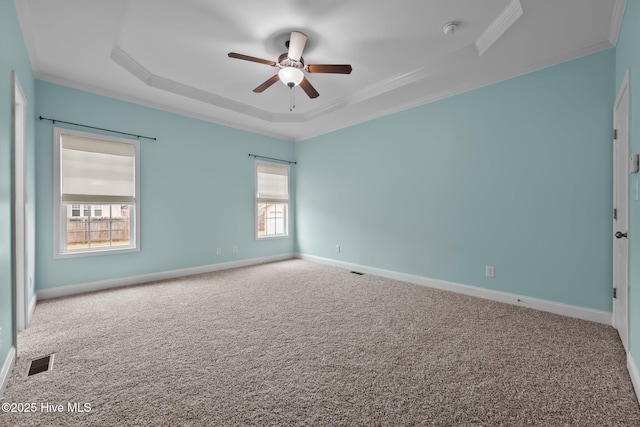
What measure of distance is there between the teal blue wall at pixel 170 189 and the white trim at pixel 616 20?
185 inches

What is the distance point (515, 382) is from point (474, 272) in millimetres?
1861

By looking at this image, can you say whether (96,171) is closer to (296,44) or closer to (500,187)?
(296,44)

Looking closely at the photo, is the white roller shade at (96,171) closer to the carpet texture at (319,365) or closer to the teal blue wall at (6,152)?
the carpet texture at (319,365)

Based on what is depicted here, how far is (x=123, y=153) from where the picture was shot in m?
3.84

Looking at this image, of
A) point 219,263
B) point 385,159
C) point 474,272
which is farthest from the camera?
point 219,263

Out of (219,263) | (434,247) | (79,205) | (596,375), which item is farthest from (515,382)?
(79,205)

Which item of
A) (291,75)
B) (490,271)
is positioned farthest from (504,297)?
(291,75)

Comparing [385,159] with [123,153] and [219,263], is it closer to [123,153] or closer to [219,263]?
[219,263]

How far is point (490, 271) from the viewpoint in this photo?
10.8ft

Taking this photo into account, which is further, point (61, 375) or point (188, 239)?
point (188, 239)

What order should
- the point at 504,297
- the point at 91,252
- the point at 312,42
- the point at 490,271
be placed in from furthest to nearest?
1. the point at 91,252
2. the point at 490,271
3. the point at 504,297
4. the point at 312,42

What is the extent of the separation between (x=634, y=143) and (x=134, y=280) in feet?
17.3

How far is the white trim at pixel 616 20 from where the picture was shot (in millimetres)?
2075

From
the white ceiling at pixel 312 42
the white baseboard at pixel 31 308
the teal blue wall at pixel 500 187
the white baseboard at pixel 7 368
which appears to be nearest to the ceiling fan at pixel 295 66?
the white ceiling at pixel 312 42
